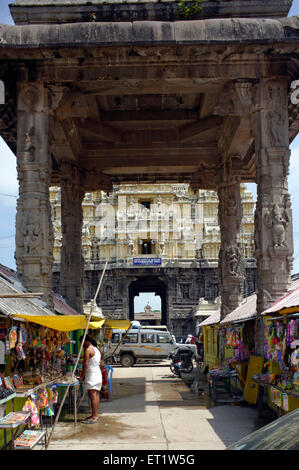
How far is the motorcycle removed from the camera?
67.7ft

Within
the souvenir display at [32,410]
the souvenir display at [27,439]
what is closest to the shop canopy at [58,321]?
the souvenir display at [32,410]

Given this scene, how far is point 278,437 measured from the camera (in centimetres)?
266

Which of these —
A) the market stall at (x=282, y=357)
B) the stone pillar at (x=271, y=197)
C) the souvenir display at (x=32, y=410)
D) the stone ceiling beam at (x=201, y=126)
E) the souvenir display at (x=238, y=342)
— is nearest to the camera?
the souvenir display at (x=32, y=410)

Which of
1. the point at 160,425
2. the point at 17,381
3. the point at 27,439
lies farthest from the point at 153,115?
the point at 27,439

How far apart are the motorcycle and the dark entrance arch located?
91.0 ft

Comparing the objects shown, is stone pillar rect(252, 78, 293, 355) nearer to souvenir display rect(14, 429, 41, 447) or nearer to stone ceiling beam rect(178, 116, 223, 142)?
stone ceiling beam rect(178, 116, 223, 142)

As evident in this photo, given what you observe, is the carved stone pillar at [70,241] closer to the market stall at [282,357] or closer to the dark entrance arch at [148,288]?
the market stall at [282,357]

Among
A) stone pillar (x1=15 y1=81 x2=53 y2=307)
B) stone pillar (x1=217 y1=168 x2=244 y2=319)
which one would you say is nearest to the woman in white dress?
stone pillar (x1=15 y1=81 x2=53 y2=307)

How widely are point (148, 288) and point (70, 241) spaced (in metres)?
36.8

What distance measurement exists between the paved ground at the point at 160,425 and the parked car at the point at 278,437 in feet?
17.6

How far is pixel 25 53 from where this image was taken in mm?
12211

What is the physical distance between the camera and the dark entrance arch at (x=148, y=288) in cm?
5169
